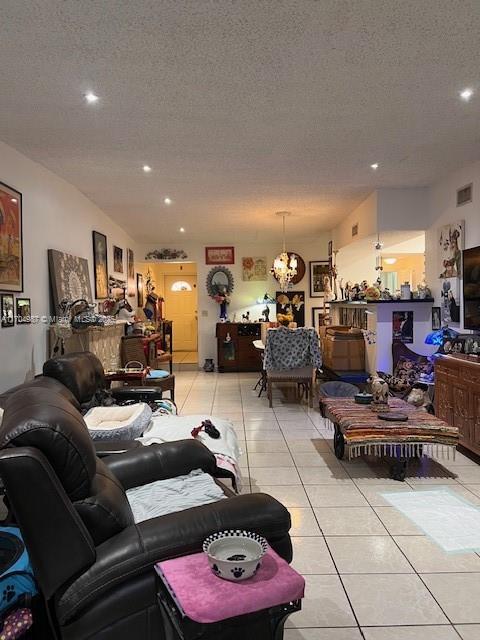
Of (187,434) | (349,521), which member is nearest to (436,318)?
(349,521)

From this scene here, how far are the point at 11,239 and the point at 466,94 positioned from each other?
12.1 feet

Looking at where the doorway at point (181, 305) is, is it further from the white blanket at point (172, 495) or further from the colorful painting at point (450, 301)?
the white blanket at point (172, 495)

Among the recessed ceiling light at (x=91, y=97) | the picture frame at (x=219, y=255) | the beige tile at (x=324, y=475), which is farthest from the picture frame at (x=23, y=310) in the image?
the picture frame at (x=219, y=255)

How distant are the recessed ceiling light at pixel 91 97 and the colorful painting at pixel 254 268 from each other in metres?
7.04

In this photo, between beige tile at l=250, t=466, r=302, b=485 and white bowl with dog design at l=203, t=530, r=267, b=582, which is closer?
white bowl with dog design at l=203, t=530, r=267, b=582

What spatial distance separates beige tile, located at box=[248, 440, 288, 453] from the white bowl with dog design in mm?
2757

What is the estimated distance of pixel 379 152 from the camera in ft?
14.5

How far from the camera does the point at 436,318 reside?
5.69 m

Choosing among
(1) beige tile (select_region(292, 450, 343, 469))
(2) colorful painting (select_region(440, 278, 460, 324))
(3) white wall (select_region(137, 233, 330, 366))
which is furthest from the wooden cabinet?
(1) beige tile (select_region(292, 450, 343, 469))

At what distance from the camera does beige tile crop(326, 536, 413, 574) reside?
2.41 meters

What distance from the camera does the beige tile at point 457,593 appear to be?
2.05 meters

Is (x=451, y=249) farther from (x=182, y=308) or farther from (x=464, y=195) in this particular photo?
(x=182, y=308)

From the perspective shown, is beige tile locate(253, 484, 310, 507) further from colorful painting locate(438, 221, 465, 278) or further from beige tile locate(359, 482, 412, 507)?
colorful painting locate(438, 221, 465, 278)

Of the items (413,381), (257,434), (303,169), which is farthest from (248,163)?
(413,381)
